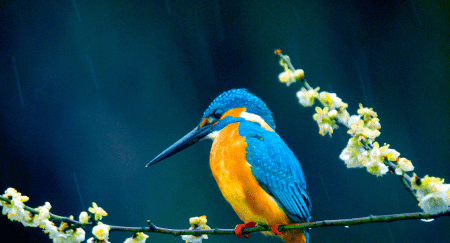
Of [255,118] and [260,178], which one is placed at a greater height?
[255,118]

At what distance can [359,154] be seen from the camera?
569 millimetres

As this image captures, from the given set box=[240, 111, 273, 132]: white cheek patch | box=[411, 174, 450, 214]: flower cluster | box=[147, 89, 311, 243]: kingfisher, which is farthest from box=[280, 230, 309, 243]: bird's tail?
box=[411, 174, 450, 214]: flower cluster

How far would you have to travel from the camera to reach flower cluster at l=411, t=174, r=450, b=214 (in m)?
0.45

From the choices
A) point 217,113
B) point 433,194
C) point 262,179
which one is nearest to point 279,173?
point 262,179

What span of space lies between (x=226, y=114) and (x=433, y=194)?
0.62 m

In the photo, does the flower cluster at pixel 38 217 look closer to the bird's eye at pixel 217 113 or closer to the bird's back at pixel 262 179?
the bird's back at pixel 262 179

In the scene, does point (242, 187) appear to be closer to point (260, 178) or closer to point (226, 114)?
point (260, 178)

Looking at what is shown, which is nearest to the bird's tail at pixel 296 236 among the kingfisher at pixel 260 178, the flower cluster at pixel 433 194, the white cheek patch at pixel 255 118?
the kingfisher at pixel 260 178

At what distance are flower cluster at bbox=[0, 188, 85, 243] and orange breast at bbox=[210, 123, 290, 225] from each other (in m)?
0.36

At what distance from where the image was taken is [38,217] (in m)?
0.66

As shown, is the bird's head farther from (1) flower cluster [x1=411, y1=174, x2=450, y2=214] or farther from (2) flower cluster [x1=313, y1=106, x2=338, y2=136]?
(1) flower cluster [x1=411, y1=174, x2=450, y2=214]

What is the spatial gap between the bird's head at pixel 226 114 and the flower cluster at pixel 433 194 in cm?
53

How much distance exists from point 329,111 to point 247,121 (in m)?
0.33

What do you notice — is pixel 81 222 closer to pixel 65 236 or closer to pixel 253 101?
pixel 65 236
